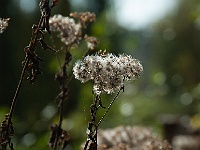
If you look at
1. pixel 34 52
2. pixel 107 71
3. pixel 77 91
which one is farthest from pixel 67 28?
pixel 77 91

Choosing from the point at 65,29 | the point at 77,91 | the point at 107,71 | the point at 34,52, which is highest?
the point at 77,91

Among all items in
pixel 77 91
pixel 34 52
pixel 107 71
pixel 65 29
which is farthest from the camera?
pixel 77 91

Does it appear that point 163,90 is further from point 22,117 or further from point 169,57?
point 169,57

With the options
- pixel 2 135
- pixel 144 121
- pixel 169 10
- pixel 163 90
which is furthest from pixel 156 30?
pixel 2 135

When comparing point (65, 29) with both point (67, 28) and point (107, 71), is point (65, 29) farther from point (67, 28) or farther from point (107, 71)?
point (107, 71)

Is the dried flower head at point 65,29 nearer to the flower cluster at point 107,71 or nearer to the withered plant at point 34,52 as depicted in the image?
the withered plant at point 34,52

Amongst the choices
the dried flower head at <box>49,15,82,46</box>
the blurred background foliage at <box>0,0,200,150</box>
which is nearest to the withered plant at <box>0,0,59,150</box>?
the blurred background foliage at <box>0,0,200,150</box>
